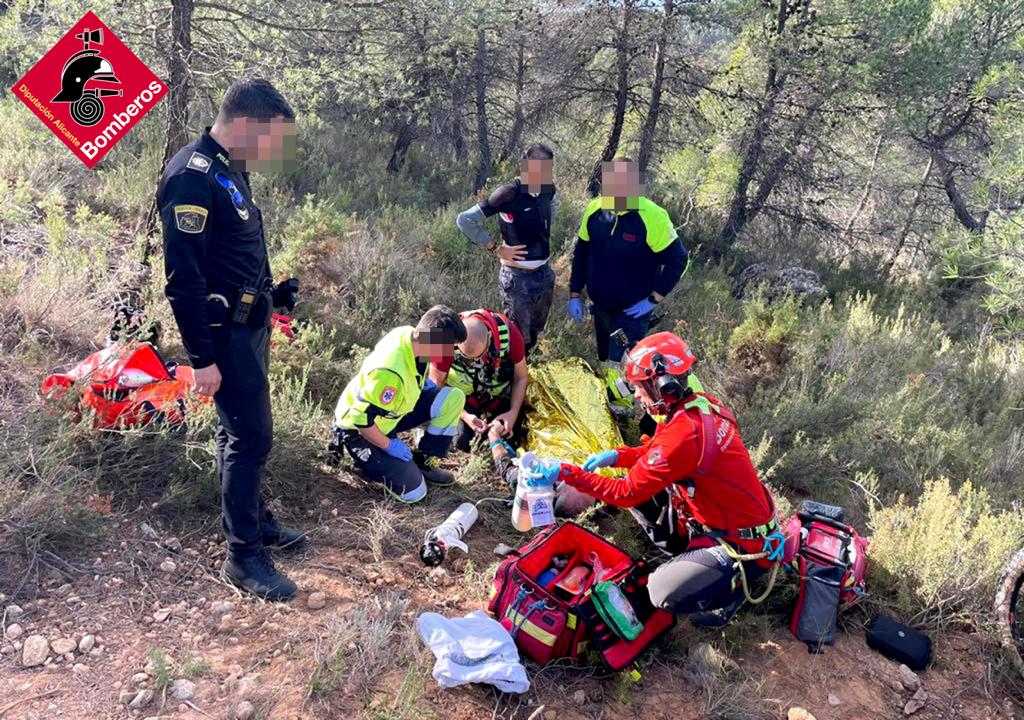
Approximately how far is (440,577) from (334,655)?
0.86 metres

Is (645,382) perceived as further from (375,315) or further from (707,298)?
(707,298)

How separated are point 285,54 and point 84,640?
4.90 m

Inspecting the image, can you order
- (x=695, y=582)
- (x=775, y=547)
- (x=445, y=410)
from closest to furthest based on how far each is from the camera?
(x=695, y=582), (x=775, y=547), (x=445, y=410)

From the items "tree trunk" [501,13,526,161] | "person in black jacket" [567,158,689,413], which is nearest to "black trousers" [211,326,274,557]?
"person in black jacket" [567,158,689,413]

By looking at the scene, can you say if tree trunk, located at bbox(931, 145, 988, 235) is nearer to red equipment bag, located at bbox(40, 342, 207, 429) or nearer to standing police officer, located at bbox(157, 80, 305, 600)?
standing police officer, located at bbox(157, 80, 305, 600)

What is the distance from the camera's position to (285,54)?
581 centimetres

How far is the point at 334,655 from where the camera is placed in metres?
2.64

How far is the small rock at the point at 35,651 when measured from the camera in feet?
8.27

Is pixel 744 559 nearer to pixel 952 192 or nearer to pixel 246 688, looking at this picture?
pixel 246 688

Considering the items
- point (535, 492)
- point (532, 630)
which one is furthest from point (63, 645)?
point (535, 492)

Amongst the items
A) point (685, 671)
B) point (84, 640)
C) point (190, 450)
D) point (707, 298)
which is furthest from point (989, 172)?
point (84, 640)

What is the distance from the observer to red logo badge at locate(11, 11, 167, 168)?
17.1 feet

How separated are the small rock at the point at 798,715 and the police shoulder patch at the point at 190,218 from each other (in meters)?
3.15

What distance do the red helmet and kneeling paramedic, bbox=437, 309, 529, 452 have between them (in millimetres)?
1368
